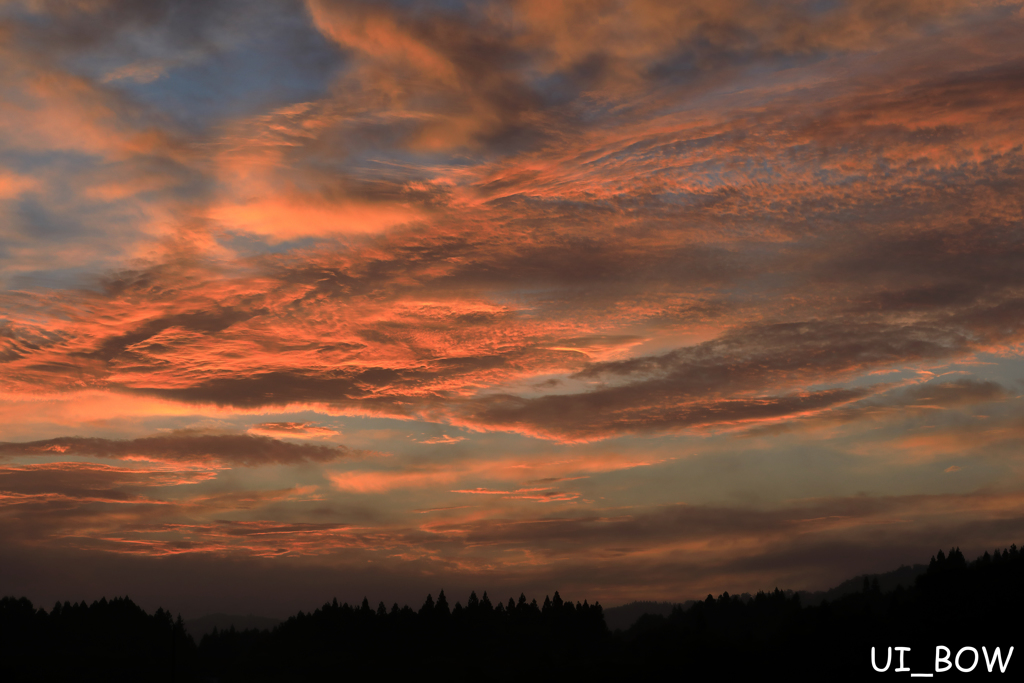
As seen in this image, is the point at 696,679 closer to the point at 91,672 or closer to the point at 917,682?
the point at 917,682

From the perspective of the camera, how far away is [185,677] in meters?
200

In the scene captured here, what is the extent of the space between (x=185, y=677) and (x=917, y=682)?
158819mm

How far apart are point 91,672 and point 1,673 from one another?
29.1 m

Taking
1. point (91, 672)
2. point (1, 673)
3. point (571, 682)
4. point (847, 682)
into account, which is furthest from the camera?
point (571, 682)

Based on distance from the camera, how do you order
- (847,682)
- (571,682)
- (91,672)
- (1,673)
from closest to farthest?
(1,673) → (847,682) → (91,672) → (571,682)

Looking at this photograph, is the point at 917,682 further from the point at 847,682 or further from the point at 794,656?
the point at 794,656

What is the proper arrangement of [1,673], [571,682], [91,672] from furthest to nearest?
[571,682] < [91,672] < [1,673]

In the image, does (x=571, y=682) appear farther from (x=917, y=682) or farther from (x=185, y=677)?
(x=185, y=677)

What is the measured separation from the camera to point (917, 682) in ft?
570

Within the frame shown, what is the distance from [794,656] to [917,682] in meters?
28.2

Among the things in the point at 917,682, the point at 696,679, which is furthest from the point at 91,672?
the point at 917,682

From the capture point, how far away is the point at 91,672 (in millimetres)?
184750

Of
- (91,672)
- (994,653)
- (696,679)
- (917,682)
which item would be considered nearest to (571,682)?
(696,679)

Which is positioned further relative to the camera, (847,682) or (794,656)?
(794,656)
